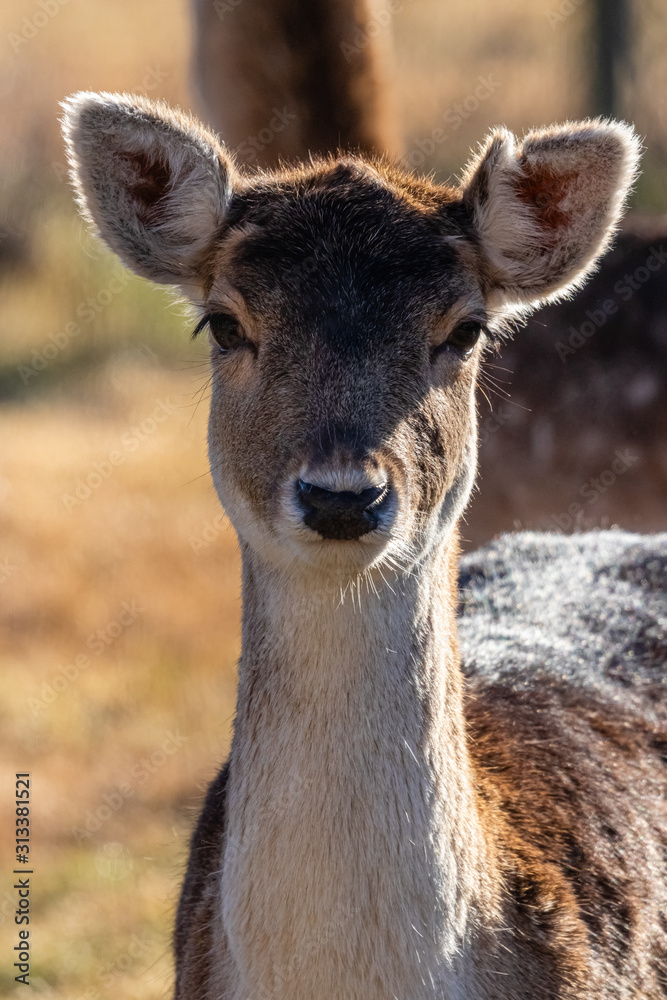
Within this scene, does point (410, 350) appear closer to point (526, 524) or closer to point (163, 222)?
point (163, 222)

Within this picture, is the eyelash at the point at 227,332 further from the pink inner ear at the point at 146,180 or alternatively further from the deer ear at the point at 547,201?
the deer ear at the point at 547,201

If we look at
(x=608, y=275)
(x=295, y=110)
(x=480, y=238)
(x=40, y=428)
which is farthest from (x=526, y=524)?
(x=40, y=428)

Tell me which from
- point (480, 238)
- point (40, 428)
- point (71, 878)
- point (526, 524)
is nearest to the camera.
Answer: point (480, 238)

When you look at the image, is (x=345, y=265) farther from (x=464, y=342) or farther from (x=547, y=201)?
(x=547, y=201)

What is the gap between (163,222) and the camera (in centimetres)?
299

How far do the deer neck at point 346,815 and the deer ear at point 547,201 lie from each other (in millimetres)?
839

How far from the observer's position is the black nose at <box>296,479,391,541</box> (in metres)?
2.29

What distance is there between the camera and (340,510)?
229 cm

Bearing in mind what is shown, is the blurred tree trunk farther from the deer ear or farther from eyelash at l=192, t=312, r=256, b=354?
eyelash at l=192, t=312, r=256, b=354

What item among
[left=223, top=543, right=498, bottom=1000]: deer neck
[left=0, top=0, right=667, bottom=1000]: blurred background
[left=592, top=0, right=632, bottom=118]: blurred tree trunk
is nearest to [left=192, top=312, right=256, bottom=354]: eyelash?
[left=0, top=0, right=667, bottom=1000]: blurred background

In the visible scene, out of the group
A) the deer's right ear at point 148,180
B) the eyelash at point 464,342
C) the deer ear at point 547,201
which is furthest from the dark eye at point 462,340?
the deer's right ear at point 148,180

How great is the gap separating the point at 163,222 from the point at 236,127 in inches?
171

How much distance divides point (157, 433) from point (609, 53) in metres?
6.08

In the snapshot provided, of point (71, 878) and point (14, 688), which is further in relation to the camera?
point (14, 688)
